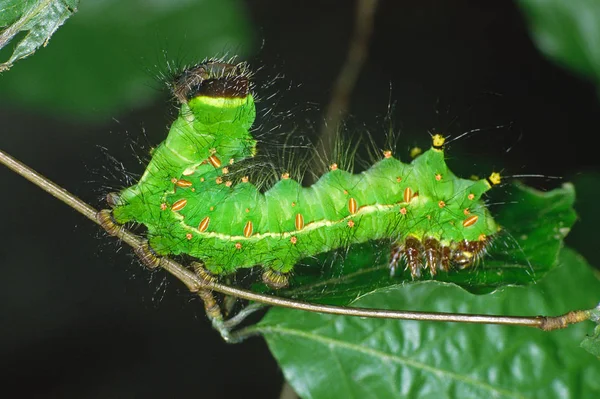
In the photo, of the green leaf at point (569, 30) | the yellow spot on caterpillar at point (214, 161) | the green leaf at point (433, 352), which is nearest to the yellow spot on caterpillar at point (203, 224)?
the yellow spot on caterpillar at point (214, 161)

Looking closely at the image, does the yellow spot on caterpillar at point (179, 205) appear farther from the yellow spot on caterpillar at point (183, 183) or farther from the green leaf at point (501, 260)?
the green leaf at point (501, 260)

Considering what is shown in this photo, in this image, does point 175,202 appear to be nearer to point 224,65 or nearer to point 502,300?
point 224,65

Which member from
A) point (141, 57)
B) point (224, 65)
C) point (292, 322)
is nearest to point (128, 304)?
point (141, 57)

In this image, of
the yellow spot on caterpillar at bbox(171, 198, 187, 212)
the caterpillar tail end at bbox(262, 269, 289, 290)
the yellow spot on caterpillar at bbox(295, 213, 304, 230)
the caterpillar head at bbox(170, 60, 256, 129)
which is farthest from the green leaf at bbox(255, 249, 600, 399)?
the caterpillar head at bbox(170, 60, 256, 129)

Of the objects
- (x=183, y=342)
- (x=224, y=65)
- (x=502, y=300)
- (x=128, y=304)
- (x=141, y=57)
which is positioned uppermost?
(x=141, y=57)

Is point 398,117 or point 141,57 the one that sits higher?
point 141,57

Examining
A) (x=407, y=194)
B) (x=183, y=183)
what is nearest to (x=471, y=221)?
(x=407, y=194)

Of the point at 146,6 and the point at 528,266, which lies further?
the point at 146,6
